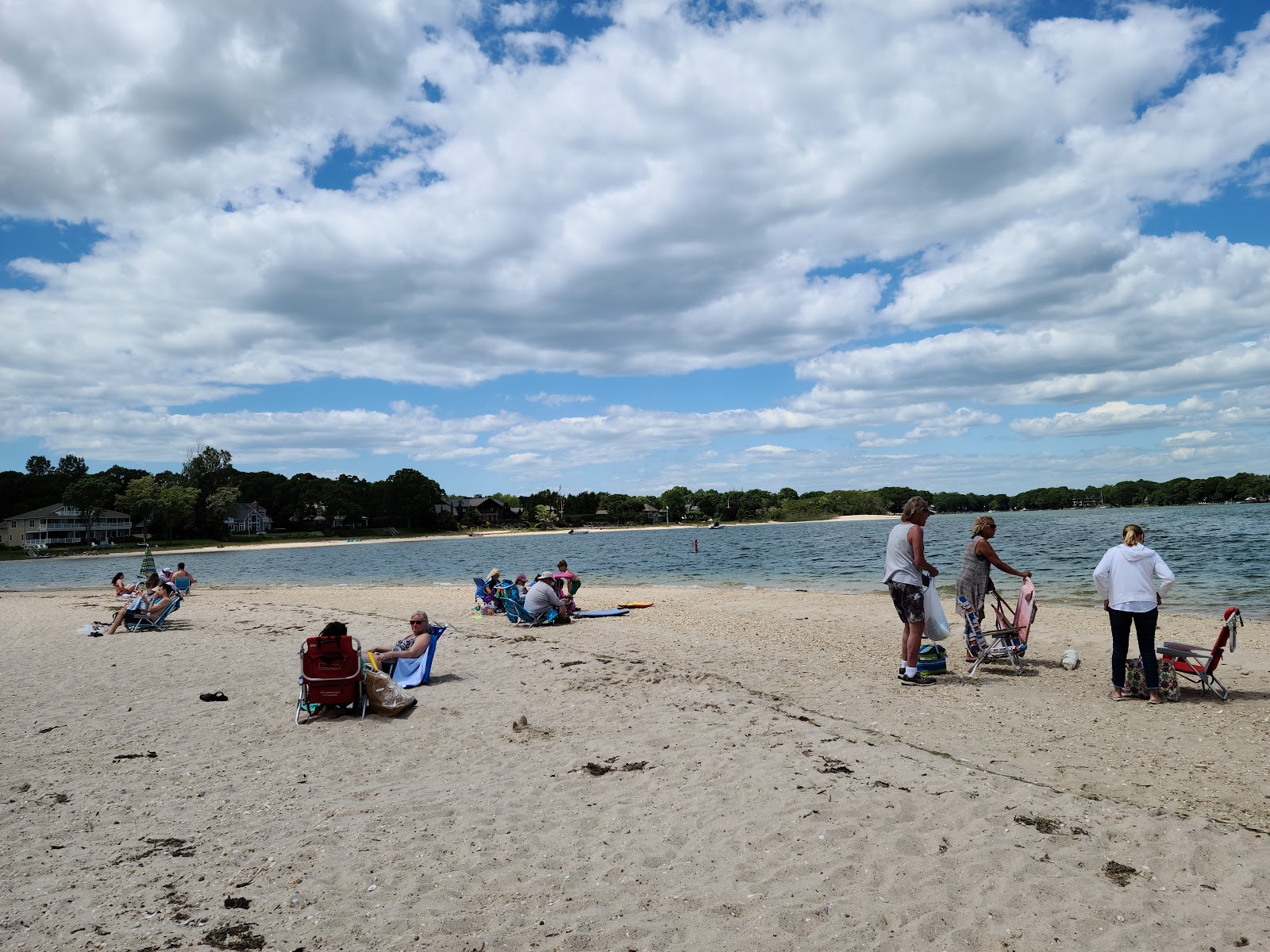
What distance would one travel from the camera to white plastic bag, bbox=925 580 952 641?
9383 millimetres

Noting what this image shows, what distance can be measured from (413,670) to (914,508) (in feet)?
21.5

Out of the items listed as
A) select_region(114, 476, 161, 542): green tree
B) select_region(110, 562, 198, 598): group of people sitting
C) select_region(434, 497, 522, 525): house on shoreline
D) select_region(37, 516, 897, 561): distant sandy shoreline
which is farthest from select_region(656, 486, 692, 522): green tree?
select_region(110, 562, 198, 598): group of people sitting

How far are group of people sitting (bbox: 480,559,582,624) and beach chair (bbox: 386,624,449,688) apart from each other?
18.9 ft

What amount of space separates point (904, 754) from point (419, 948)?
14.1ft

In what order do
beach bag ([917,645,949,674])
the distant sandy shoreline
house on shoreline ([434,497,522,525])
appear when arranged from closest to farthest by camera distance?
beach bag ([917,645,949,674])
the distant sandy shoreline
house on shoreline ([434,497,522,525])

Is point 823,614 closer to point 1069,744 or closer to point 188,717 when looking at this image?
point 1069,744

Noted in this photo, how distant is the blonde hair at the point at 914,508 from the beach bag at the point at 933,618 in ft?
3.00

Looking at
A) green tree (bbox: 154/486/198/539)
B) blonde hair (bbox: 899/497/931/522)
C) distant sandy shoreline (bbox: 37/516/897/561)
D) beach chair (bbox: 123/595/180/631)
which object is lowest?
distant sandy shoreline (bbox: 37/516/897/561)

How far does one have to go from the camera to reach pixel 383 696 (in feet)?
27.6

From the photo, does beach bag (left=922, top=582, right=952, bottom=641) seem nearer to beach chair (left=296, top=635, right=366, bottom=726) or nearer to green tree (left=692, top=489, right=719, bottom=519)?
beach chair (left=296, top=635, right=366, bottom=726)

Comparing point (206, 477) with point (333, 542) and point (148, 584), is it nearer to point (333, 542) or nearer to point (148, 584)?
point (333, 542)

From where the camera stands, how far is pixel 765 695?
8.93 meters

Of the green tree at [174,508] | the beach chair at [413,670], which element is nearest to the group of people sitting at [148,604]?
the beach chair at [413,670]

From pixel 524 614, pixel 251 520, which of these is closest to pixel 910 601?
pixel 524 614
